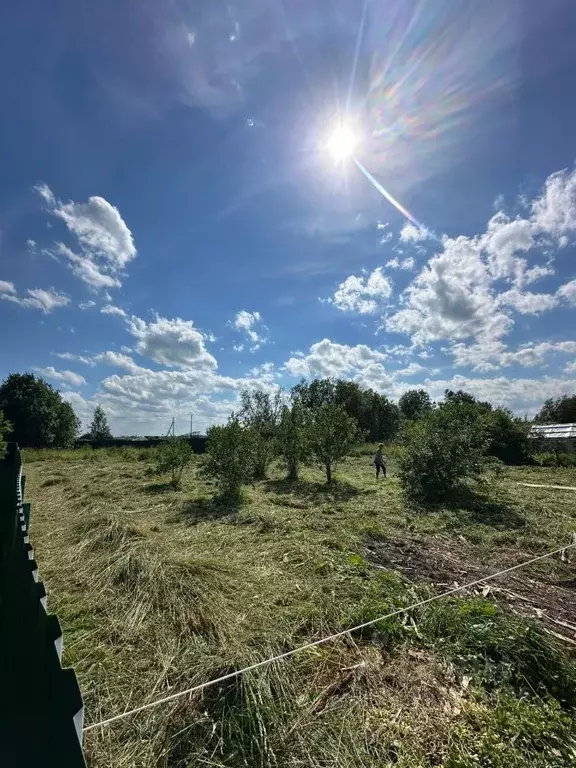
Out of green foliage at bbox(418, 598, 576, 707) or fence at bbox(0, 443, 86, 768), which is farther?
green foliage at bbox(418, 598, 576, 707)

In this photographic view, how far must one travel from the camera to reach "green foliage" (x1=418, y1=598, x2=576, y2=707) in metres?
2.61

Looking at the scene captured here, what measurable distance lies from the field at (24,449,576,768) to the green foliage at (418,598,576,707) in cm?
1

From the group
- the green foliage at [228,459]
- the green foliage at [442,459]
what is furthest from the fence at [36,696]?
the green foliage at [442,459]

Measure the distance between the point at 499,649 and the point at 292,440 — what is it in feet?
35.6

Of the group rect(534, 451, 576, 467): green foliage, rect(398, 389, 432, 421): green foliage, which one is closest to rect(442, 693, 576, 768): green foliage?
rect(534, 451, 576, 467): green foliage

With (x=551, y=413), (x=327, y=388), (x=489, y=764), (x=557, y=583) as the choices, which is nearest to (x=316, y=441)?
(x=557, y=583)

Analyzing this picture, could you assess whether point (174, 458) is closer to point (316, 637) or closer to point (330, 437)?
point (330, 437)

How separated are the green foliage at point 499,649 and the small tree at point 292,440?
930cm

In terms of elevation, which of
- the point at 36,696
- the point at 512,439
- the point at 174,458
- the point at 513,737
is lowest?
the point at 513,737

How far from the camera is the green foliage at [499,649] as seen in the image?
2613 millimetres

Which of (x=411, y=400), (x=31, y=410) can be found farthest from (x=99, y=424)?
(x=411, y=400)

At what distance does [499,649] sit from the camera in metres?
2.91

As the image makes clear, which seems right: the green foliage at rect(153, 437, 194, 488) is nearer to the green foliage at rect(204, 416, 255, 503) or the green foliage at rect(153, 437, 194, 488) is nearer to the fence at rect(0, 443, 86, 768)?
the green foliage at rect(204, 416, 255, 503)

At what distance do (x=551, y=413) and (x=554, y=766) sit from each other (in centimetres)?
5608
